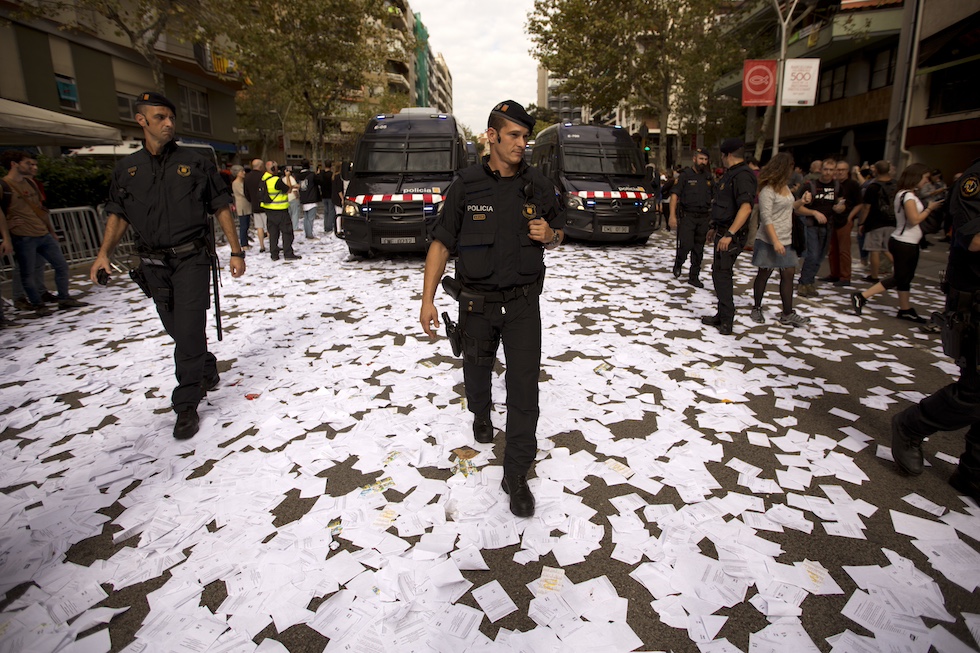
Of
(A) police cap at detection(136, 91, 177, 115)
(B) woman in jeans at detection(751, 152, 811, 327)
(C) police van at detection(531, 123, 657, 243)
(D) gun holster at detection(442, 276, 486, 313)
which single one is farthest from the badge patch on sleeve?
(C) police van at detection(531, 123, 657, 243)

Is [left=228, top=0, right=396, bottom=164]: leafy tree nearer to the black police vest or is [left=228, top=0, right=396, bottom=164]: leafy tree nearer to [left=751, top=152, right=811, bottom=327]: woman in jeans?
[left=751, top=152, right=811, bottom=327]: woman in jeans

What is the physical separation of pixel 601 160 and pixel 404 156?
489cm

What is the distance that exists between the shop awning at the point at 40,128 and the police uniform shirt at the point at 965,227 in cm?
1260

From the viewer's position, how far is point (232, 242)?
421 centimetres

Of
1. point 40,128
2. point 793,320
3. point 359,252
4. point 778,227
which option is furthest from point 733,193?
point 40,128

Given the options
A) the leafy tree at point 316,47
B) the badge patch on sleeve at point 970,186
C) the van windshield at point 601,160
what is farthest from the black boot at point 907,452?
the leafy tree at point 316,47

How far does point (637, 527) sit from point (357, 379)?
297cm

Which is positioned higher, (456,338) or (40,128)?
(40,128)

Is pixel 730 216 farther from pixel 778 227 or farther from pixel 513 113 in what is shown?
pixel 513 113

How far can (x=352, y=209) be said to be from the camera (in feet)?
33.7

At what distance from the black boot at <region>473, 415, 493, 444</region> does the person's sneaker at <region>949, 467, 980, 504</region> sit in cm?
286

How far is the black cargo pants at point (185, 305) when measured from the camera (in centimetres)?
384

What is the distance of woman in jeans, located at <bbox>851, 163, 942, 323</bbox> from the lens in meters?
5.87

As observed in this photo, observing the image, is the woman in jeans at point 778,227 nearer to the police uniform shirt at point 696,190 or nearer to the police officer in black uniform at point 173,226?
the police uniform shirt at point 696,190
